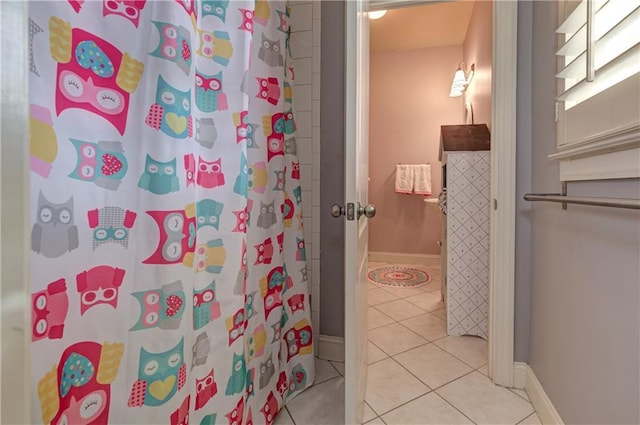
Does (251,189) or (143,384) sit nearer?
(143,384)

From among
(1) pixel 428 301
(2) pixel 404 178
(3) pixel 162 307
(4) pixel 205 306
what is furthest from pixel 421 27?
(3) pixel 162 307

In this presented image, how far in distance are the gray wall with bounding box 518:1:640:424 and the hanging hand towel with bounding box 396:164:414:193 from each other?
2.53 metres

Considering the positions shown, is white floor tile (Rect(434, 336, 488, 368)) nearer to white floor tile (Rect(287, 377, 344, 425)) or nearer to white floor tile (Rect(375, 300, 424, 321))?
white floor tile (Rect(375, 300, 424, 321))

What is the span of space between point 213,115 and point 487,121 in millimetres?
2049

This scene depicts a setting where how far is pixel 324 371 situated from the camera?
1.69m

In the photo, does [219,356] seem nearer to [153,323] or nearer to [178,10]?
[153,323]

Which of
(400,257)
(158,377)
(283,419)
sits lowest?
(283,419)

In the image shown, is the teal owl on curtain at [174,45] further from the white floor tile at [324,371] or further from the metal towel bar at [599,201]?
the white floor tile at [324,371]

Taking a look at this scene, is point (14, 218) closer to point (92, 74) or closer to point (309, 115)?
point (92, 74)

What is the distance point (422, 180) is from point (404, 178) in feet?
0.70

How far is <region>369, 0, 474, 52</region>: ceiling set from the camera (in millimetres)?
3152

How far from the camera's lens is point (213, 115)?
1.01m

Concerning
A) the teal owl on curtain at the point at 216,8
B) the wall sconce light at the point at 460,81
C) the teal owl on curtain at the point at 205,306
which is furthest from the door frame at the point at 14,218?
the wall sconce light at the point at 460,81

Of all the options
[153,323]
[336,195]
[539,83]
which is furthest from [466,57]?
[153,323]
